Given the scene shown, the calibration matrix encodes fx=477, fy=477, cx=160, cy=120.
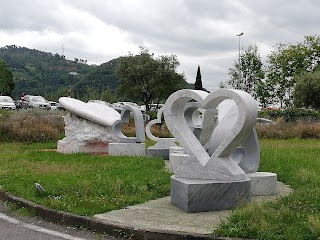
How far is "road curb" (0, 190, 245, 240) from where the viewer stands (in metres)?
5.71

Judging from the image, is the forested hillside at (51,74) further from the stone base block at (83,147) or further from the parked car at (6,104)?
the stone base block at (83,147)

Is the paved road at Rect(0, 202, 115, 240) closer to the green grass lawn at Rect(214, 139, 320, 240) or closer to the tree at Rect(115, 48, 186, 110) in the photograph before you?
the green grass lawn at Rect(214, 139, 320, 240)

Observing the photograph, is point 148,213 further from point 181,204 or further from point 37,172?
point 37,172

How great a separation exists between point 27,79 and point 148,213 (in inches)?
3144

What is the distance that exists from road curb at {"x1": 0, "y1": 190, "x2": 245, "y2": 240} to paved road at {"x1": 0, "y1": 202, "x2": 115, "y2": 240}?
0.10 meters

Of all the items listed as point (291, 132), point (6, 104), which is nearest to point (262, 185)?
point (291, 132)

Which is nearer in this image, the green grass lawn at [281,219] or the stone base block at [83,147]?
the green grass lawn at [281,219]

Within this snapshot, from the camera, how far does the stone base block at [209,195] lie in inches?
275

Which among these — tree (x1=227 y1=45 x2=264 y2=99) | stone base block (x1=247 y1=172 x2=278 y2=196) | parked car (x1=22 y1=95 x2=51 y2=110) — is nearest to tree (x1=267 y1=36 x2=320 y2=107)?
tree (x1=227 y1=45 x2=264 y2=99)

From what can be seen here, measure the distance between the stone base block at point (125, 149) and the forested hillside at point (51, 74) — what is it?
47.2m

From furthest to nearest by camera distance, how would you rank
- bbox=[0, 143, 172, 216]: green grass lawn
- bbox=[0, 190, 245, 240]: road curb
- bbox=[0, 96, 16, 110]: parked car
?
bbox=[0, 96, 16, 110]: parked car < bbox=[0, 143, 172, 216]: green grass lawn < bbox=[0, 190, 245, 240]: road curb

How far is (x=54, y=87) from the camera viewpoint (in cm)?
8112

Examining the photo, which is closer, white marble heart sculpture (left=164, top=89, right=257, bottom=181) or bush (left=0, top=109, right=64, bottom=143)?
white marble heart sculpture (left=164, top=89, right=257, bottom=181)

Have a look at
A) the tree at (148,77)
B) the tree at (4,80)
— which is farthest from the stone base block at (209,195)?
the tree at (4,80)
